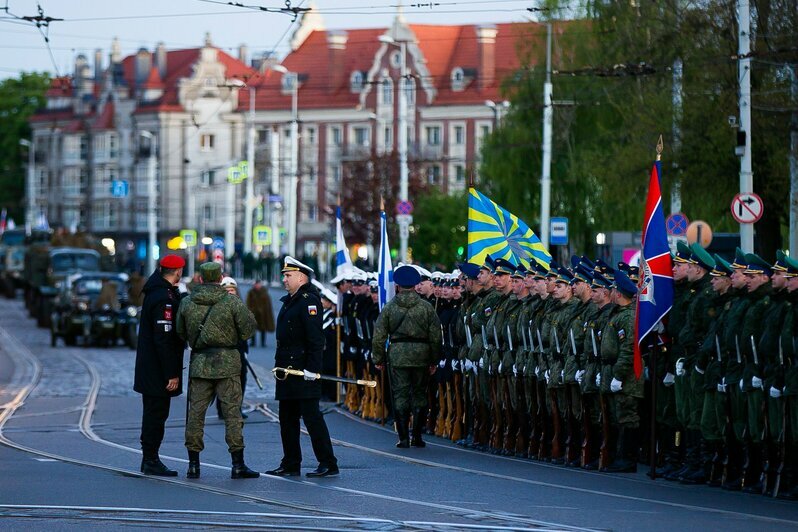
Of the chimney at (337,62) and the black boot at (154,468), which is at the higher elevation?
the chimney at (337,62)

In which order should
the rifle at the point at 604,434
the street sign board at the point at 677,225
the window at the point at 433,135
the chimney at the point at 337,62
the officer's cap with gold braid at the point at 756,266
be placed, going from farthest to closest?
the chimney at the point at 337,62
the window at the point at 433,135
the street sign board at the point at 677,225
the rifle at the point at 604,434
the officer's cap with gold braid at the point at 756,266

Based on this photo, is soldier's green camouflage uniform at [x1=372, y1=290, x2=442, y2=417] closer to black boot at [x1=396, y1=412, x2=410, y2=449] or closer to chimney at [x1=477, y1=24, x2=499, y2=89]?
black boot at [x1=396, y1=412, x2=410, y2=449]

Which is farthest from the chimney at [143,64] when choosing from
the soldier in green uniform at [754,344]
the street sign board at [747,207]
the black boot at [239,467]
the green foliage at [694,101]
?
the soldier in green uniform at [754,344]

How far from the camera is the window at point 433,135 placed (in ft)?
354

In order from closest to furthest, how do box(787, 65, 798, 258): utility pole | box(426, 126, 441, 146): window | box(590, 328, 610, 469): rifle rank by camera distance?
box(590, 328, 610, 469): rifle < box(787, 65, 798, 258): utility pole < box(426, 126, 441, 146): window

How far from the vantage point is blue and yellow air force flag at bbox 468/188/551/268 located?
24.2 meters

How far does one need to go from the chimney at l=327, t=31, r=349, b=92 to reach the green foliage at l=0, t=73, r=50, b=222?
3474 centimetres

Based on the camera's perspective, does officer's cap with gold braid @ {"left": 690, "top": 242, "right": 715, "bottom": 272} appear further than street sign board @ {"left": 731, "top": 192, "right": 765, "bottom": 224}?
No

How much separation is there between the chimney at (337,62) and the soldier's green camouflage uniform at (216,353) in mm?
96034

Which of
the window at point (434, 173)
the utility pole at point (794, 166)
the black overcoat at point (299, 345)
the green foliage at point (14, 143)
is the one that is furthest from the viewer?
the green foliage at point (14, 143)

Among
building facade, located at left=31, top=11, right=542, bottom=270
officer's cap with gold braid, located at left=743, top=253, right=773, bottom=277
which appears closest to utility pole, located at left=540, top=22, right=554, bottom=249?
building facade, located at left=31, top=11, right=542, bottom=270

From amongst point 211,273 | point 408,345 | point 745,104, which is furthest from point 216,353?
point 745,104

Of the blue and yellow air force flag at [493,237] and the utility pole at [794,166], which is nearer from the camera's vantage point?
the blue and yellow air force flag at [493,237]

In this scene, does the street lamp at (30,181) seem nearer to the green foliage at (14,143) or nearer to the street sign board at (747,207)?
the green foliage at (14,143)
